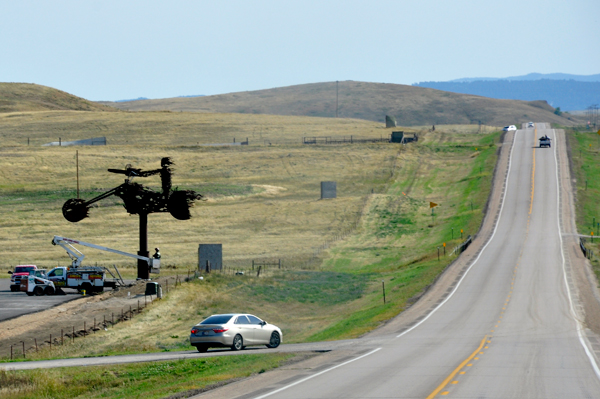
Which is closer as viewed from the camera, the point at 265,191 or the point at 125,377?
the point at 125,377

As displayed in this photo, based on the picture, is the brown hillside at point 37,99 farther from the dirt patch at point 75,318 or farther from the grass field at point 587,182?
the dirt patch at point 75,318

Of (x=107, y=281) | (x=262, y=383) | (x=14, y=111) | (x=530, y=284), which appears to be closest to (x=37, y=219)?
(x=107, y=281)

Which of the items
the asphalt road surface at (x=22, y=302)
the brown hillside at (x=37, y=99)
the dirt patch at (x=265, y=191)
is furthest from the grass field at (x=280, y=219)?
the brown hillside at (x=37, y=99)

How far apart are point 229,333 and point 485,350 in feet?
29.9

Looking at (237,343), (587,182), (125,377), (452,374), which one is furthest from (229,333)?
(587,182)

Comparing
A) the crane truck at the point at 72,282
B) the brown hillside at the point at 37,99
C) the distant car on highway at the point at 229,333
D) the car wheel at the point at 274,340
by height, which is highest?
the brown hillside at the point at 37,99

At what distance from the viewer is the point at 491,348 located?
26.6m

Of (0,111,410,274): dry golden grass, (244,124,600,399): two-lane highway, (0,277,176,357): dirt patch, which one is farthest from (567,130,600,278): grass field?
(0,277,176,357): dirt patch

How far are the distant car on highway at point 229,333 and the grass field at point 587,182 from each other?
91.9 feet

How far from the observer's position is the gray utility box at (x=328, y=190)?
294 feet

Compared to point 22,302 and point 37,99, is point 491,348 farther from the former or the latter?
point 37,99

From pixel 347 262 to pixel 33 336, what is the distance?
3208 cm

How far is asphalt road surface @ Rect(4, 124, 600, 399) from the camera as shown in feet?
61.0

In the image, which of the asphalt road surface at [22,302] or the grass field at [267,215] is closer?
the asphalt road surface at [22,302]
